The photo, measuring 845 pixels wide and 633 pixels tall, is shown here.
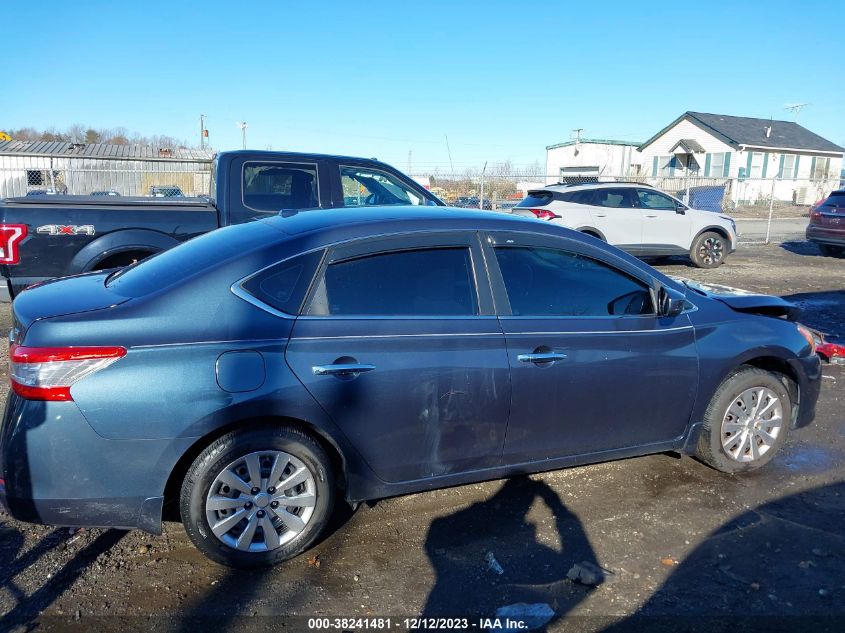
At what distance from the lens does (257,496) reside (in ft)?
10.6

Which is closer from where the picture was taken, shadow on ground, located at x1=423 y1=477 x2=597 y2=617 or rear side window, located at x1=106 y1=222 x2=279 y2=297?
shadow on ground, located at x1=423 y1=477 x2=597 y2=617

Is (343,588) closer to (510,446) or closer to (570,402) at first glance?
(510,446)

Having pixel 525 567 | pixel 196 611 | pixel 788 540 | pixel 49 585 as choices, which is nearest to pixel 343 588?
pixel 196 611

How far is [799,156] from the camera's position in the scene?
141 ft

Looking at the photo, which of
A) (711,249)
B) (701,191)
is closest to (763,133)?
(701,191)

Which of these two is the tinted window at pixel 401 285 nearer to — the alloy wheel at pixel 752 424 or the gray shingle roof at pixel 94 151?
the alloy wheel at pixel 752 424

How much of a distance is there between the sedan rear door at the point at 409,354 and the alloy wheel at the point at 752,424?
5.44ft

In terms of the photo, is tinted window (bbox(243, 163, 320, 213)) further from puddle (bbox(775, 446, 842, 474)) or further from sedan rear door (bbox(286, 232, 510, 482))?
puddle (bbox(775, 446, 842, 474))

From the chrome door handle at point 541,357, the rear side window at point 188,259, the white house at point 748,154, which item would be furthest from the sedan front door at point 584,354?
the white house at point 748,154

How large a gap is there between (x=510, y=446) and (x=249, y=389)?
4.68ft

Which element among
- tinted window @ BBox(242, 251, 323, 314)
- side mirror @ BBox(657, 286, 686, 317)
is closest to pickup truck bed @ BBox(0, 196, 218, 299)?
tinted window @ BBox(242, 251, 323, 314)

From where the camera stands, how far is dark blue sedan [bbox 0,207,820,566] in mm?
2984

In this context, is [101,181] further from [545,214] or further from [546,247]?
[546,247]

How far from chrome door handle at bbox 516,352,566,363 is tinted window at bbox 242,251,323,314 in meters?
1.16
